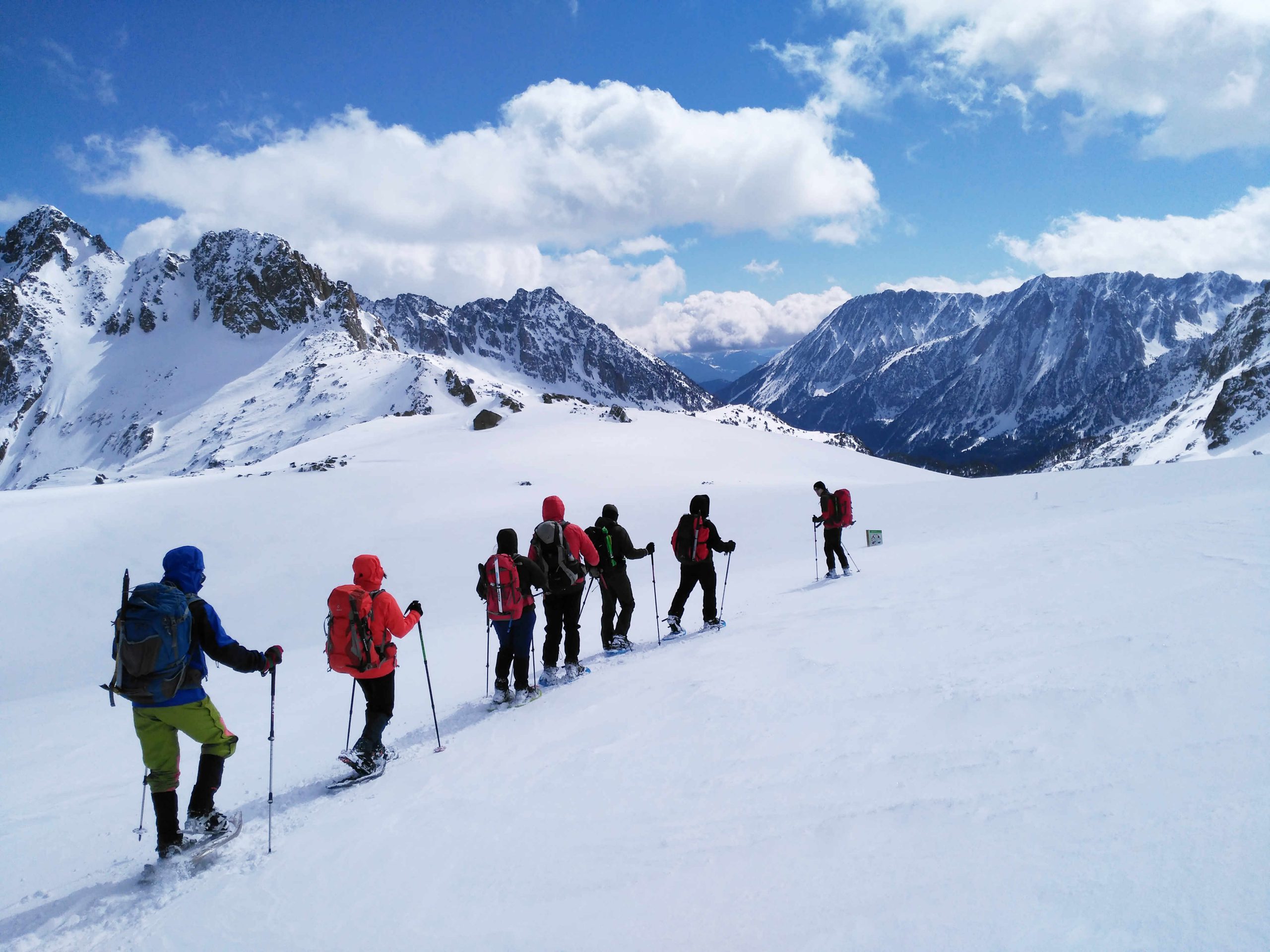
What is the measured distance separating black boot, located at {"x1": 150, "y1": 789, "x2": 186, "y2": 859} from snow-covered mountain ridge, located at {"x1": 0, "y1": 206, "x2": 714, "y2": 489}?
94128 millimetres

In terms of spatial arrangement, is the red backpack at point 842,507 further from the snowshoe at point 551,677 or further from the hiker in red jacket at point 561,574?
the snowshoe at point 551,677

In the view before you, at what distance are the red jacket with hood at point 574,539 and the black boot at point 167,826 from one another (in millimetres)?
4448

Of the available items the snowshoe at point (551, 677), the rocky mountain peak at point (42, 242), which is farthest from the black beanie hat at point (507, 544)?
the rocky mountain peak at point (42, 242)

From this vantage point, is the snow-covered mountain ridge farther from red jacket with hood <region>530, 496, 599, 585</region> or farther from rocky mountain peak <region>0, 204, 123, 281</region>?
red jacket with hood <region>530, 496, 599, 585</region>

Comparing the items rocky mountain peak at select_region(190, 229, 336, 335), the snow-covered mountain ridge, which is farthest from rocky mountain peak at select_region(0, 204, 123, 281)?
rocky mountain peak at select_region(190, 229, 336, 335)

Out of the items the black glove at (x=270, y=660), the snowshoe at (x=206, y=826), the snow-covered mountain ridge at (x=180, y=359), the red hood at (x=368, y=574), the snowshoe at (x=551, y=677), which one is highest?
the snow-covered mountain ridge at (x=180, y=359)

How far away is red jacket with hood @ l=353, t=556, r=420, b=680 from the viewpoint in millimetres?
6051

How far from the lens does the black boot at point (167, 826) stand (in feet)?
16.2

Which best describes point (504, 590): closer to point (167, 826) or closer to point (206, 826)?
point (206, 826)

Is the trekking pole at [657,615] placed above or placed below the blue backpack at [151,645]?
below

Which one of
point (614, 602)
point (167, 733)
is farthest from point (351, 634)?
point (614, 602)

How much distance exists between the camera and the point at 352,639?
5.95 meters

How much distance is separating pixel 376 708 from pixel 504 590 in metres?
1.90

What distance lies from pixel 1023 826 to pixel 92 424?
179 m
